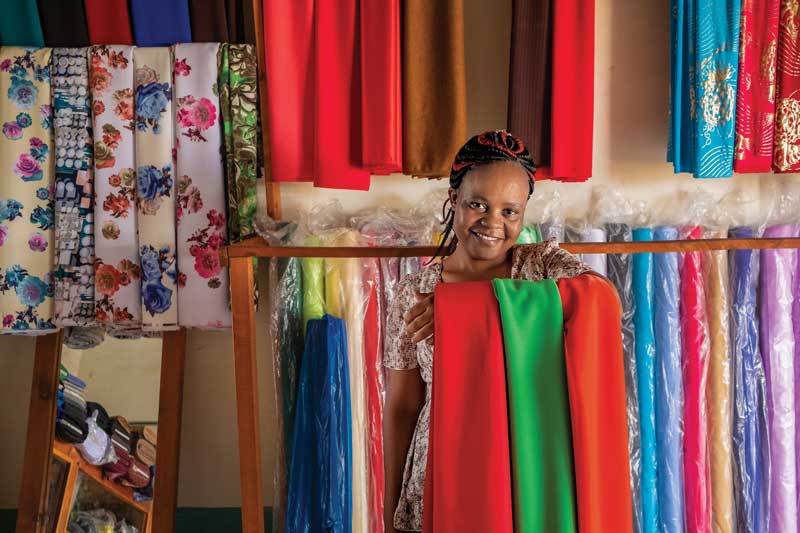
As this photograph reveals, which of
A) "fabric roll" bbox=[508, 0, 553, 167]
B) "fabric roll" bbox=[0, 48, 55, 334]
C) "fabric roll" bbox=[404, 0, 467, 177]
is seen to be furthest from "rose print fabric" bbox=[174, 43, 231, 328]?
"fabric roll" bbox=[508, 0, 553, 167]

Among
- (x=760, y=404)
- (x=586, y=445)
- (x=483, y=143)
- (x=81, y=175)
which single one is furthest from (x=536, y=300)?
(x=81, y=175)

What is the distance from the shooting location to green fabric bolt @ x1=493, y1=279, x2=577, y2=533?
1164 millimetres

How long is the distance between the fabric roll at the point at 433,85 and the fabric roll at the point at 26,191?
1157 mm

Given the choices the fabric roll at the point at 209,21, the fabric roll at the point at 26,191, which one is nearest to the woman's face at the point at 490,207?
the fabric roll at the point at 209,21

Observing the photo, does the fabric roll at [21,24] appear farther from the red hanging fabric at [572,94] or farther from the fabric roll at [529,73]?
the red hanging fabric at [572,94]

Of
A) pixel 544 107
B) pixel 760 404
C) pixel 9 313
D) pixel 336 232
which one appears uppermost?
pixel 544 107

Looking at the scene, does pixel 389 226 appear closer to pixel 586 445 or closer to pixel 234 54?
pixel 234 54

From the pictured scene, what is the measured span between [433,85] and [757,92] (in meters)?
1.02

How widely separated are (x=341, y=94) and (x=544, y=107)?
0.63m

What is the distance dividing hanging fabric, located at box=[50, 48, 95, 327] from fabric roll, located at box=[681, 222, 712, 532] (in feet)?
6.27

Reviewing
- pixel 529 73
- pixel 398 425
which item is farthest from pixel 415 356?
pixel 529 73

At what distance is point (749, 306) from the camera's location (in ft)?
7.41

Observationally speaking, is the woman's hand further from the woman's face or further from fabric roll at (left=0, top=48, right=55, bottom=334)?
fabric roll at (left=0, top=48, right=55, bottom=334)

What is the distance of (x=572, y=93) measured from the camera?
2.25 meters
